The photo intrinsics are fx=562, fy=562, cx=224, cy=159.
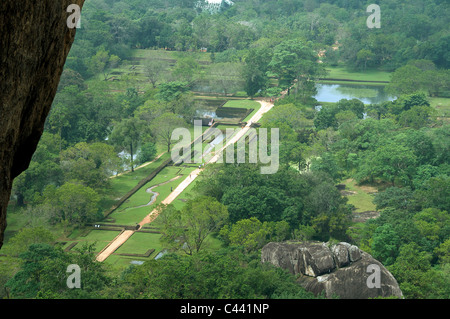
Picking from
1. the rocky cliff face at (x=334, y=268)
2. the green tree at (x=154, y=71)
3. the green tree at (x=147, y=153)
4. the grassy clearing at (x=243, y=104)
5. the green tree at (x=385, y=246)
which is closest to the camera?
the rocky cliff face at (x=334, y=268)

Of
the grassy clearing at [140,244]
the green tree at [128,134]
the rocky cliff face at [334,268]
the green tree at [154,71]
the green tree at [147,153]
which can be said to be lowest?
the grassy clearing at [140,244]

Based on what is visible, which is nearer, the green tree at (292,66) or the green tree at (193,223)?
the green tree at (193,223)

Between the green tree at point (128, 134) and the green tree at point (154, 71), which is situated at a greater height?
the green tree at point (154, 71)

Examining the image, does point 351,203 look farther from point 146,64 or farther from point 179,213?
point 146,64

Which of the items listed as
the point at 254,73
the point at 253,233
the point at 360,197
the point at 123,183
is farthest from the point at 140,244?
the point at 254,73

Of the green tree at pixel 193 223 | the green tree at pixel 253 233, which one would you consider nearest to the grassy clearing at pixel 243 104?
the green tree at pixel 193 223

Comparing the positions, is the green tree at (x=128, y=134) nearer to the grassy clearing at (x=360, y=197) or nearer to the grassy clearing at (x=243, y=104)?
the grassy clearing at (x=360, y=197)

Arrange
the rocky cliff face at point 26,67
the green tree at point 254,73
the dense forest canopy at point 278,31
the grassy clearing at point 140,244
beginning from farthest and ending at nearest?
the dense forest canopy at point 278,31 < the green tree at point 254,73 < the grassy clearing at point 140,244 < the rocky cliff face at point 26,67
